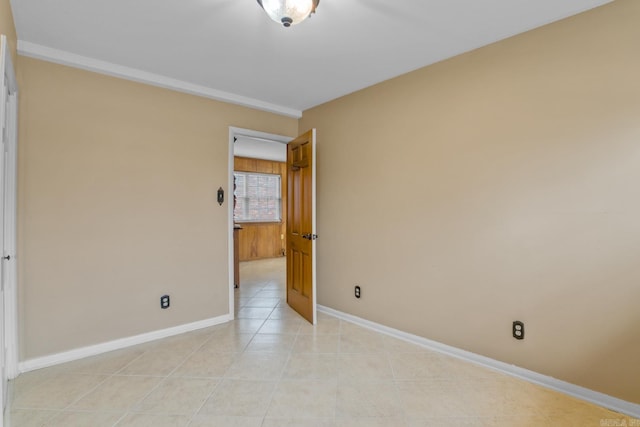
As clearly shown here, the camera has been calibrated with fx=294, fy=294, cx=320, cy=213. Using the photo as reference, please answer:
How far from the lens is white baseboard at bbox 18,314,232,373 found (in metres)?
2.29

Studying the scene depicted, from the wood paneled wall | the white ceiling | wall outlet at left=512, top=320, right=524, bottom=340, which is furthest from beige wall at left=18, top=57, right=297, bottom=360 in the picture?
the wood paneled wall

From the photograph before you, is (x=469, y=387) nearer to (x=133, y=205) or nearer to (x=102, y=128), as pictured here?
(x=133, y=205)

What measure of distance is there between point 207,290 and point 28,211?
1.62 metres

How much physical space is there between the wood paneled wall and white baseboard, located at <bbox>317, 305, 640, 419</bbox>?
14.7 ft

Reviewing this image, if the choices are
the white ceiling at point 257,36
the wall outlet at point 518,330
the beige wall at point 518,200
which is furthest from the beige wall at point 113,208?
the wall outlet at point 518,330

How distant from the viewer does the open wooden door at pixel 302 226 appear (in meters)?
3.16

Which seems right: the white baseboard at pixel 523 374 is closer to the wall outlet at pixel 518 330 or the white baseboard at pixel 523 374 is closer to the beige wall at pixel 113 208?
the wall outlet at pixel 518 330

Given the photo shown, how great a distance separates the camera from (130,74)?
2.63m

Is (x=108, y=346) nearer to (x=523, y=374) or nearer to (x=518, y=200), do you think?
(x=523, y=374)

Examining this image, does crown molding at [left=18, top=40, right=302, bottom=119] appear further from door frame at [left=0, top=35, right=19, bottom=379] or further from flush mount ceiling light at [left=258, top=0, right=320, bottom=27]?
flush mount ceiling light at [left=258, top=0, right=320, bottom=27]

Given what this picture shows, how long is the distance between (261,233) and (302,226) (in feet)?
13.4

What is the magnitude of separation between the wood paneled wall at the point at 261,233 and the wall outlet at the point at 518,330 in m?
5.26

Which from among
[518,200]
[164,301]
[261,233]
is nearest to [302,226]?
[164,301]

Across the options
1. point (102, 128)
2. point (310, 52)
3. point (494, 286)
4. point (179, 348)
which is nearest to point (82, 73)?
point (102, 128)
